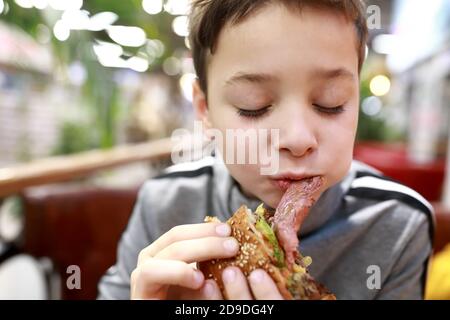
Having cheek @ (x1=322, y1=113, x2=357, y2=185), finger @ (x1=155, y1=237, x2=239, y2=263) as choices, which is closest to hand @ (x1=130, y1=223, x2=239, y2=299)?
finger @ (x1=155, y1=237, x2=239, y2=263)

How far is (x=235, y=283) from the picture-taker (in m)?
0.32

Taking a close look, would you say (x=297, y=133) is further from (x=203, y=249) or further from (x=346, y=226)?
(x=346, y=226)

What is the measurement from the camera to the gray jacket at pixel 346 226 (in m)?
0.49

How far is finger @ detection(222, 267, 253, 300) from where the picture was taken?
1.05ft

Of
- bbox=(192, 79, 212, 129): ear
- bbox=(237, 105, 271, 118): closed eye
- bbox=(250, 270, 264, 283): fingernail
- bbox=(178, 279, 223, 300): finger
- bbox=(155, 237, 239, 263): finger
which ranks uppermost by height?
bbox=(192, 79, 212, 129): ear

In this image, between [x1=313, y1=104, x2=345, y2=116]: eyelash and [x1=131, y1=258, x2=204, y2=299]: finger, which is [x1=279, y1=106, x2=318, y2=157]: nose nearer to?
[x1=313, y1=104, x2=345, y2=116]: eyelash

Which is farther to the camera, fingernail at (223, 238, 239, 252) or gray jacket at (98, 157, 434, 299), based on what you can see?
gray jacket at (98, 157, 434, 299)

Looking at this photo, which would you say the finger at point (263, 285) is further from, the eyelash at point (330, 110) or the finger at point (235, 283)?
the eyelash at point (330, 110)

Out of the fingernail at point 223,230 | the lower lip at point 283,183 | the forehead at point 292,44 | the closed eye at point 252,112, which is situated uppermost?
the forehead at point 292,44

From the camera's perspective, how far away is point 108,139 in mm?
694

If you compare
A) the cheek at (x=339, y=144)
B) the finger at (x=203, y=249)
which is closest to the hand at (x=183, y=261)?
the finger at (x=203, y=249)

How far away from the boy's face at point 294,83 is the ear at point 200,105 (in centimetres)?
5
